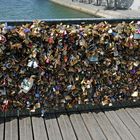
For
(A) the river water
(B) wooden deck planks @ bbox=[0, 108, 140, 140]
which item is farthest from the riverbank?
(B) wooden deck planks @ bbox=[0, 108, 140, 140]

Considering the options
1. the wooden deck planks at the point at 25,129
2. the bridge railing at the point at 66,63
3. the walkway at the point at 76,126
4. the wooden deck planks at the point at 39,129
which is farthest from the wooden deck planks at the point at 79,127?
the wooden deck planks at the point at 25,129

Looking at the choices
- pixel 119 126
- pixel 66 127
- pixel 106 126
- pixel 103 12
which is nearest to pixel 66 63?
pixel 66 127

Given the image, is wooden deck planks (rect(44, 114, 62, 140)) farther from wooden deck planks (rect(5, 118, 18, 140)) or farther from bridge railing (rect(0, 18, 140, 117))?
wooden deck planks (rect(5, 118, 18, 140))

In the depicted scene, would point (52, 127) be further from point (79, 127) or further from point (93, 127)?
point (93, 127)

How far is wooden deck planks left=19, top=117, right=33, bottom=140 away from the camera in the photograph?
4.54 meters

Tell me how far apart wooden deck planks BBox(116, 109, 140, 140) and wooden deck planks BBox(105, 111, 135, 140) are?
0.06m

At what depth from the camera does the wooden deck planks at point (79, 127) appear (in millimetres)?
4650

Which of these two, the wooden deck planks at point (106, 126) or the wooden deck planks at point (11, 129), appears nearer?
the wooden deck planks at point (11, 129)

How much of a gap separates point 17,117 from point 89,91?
113cm

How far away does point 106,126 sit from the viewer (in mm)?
4934

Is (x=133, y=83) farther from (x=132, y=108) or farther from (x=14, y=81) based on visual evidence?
(x=14, y=81)

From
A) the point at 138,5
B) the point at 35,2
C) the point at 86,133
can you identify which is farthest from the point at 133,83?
the point at 35,2

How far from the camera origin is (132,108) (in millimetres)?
5531

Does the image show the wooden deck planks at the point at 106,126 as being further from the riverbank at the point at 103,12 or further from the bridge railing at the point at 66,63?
the riverbank at the point at 103,12
